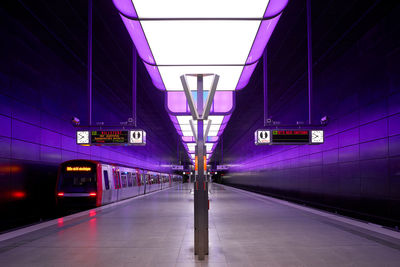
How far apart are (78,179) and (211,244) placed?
389 inches

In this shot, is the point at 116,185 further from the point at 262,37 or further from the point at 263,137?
the point at 262,37

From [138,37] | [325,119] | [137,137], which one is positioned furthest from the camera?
[325,119]

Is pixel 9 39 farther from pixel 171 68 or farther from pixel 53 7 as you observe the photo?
pixel 171 68

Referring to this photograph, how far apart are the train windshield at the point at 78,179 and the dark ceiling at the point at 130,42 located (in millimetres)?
4778

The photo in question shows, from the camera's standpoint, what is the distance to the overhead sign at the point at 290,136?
11742mm

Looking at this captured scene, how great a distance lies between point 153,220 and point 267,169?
17.4 meters

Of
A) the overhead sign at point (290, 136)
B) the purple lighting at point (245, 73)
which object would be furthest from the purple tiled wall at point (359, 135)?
the purple lighting at point (245, 73)

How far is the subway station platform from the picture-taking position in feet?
17.6

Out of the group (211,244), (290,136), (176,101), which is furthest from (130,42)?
(211,244)

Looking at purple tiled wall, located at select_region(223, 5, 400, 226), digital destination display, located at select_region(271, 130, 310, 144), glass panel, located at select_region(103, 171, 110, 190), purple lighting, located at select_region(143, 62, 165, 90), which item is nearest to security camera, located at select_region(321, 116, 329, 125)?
purple tiled wall, located at select_region(223, 5, 400, 226)

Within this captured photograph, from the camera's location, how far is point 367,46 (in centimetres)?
980

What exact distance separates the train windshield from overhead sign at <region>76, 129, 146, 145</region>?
267 cm

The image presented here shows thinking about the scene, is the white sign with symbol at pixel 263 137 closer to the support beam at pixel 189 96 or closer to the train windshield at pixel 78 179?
the support beam at pixel 189 96

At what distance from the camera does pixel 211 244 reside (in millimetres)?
6586
